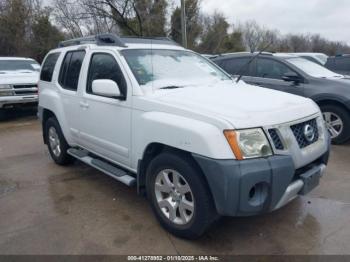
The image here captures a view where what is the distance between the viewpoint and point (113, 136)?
158 inches

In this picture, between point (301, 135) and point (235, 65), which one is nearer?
point (301, 135)

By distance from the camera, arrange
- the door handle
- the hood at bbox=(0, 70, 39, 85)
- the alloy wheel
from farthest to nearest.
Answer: the hood at bbox=(0, 70, 39, 85) → the door handle → the alloy wheel

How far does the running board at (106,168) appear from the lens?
3.80 meters

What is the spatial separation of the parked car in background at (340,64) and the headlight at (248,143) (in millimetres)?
8904

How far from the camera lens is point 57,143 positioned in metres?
5.56

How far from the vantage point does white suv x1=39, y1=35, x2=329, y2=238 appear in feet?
9.23

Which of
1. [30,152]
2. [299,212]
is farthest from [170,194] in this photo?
[30,152]

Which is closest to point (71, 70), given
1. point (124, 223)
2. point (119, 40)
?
point (119, 40)

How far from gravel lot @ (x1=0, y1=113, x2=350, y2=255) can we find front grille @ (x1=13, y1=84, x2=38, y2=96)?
Answer: 521 centimetres

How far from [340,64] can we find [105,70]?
8.81 meters

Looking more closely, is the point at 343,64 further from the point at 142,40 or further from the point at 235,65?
the point at 142,40

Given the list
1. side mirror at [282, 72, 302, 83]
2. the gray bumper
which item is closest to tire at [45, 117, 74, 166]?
the gray bumper

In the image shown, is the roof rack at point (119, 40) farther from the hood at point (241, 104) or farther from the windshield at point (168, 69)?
the hood at point (241, 104)

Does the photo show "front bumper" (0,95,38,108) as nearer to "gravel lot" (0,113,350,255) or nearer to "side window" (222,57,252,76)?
"gravel lot" (0,113,350,255)
